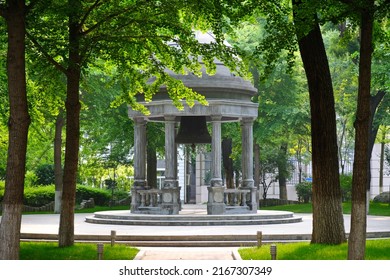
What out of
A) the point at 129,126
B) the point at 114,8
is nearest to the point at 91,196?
the point at 129,126

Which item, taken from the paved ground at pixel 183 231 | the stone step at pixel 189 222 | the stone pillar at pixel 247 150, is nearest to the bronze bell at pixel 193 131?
the stone pillar at pixel 247 150

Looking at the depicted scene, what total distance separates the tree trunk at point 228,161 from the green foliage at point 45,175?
1360 centimetres

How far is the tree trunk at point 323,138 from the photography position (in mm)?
20562

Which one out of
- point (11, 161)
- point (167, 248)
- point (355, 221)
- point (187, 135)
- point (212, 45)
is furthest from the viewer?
point (187, 135)

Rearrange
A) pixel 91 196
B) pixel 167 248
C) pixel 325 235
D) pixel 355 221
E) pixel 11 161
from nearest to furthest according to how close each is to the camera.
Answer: pixel 355 221
pixel 11 161
pixel 325 235
pixel 167 248
pixel 91 196

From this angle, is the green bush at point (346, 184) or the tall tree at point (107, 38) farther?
the green bush at point (346, 184)

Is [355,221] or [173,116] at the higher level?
[173,116]

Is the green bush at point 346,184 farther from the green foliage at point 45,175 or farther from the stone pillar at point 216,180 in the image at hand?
the green foliage at point 45,175

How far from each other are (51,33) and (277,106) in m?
30.5

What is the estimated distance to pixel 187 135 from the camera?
124 ft

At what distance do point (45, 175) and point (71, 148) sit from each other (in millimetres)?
39753

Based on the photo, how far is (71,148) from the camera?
21.2 metres

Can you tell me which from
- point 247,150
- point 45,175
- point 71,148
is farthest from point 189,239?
point 45,175

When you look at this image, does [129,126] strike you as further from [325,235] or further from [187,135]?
[325,235]
